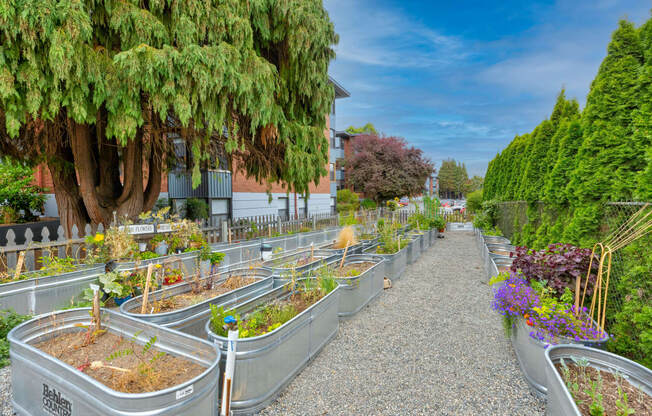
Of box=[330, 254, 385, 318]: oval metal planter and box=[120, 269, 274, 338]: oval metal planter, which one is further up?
box=[120, 269, 274, 338]: oval metal planter

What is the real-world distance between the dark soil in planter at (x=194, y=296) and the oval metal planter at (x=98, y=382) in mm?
609

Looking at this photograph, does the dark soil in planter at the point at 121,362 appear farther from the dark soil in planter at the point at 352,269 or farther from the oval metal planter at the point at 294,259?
the dark soil in planter at the point at 352,269

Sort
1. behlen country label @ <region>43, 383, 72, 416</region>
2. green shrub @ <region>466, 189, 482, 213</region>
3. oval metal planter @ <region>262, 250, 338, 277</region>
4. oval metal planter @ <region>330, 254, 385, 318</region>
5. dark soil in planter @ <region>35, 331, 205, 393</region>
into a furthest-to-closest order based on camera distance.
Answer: green shrub @ <region>466, 189, 482, 213</region> → oval metal planter @ <region>330, 254, 385, 318</region> → oval metal planter @ <region>262, 250, 338, 277</region> → dark soil in planter @ <region>35, 331, 205, 393</region> → behlen country label @ <region>43, 383, 72, 416</region>

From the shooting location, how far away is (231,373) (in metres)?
2.27

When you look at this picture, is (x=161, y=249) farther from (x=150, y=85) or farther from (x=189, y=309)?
(x=189, y=309)

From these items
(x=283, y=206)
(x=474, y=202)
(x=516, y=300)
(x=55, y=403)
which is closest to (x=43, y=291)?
(x=55, y=403)


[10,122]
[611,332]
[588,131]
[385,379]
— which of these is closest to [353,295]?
[385,379]

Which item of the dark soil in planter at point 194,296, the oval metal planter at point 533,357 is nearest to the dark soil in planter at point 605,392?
the oval metal planter at point 533,357

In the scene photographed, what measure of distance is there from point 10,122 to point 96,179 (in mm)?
3306

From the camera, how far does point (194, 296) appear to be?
385 cm

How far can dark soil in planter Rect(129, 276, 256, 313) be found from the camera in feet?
11.3

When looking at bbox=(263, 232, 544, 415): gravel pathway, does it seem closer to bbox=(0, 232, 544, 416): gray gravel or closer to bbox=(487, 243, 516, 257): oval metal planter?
bbox=(0, 232, 544, 416): gray gravel

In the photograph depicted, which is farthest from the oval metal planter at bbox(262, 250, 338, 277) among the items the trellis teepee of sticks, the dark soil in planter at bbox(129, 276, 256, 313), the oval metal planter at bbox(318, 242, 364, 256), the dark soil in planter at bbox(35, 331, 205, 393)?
the trellis teepee of sticks

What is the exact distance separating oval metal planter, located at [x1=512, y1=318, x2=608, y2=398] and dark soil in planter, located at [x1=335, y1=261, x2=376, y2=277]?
236 centimetres
